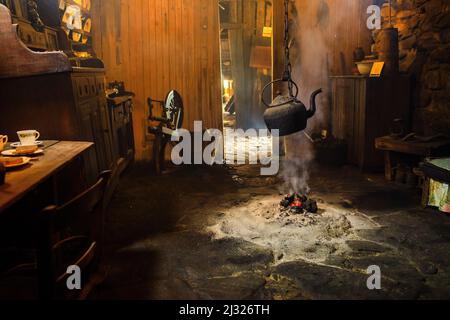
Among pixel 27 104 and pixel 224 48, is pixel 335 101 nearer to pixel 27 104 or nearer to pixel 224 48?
pixel 27 104

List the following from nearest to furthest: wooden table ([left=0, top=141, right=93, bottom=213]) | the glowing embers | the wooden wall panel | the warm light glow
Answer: wooden table ([left=0, top=141, right=93, bottom=213]) < the glowing embers < the wooden wall panel < the warm light glow

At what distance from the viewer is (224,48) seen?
15305 millimetres

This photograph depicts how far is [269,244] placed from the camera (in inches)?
173

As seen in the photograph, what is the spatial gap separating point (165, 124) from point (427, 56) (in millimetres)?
5052

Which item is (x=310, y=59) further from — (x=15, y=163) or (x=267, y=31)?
(x=15, y=163)

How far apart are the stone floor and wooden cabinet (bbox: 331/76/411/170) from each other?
38.6 inches

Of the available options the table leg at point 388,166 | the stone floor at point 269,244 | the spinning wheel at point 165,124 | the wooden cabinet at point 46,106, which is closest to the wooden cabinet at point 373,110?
the table leg at point 388,166

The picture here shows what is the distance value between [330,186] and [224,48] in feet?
32.8

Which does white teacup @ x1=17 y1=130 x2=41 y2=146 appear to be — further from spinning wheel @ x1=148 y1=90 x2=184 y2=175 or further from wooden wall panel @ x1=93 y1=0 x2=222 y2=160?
wooden wall panel @ x1=93 y1=0 x2=222 y2=160

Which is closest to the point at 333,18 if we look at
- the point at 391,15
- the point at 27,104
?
the point at 391,15

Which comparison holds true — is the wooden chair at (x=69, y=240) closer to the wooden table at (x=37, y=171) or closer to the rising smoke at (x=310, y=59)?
the wooden table at (x=37, y=171)

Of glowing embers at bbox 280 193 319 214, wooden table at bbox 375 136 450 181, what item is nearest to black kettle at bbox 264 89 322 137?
glowing embers at bbox 280 193 319 214

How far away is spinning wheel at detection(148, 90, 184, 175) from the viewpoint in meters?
7.68

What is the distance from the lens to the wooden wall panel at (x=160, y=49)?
8352mm
